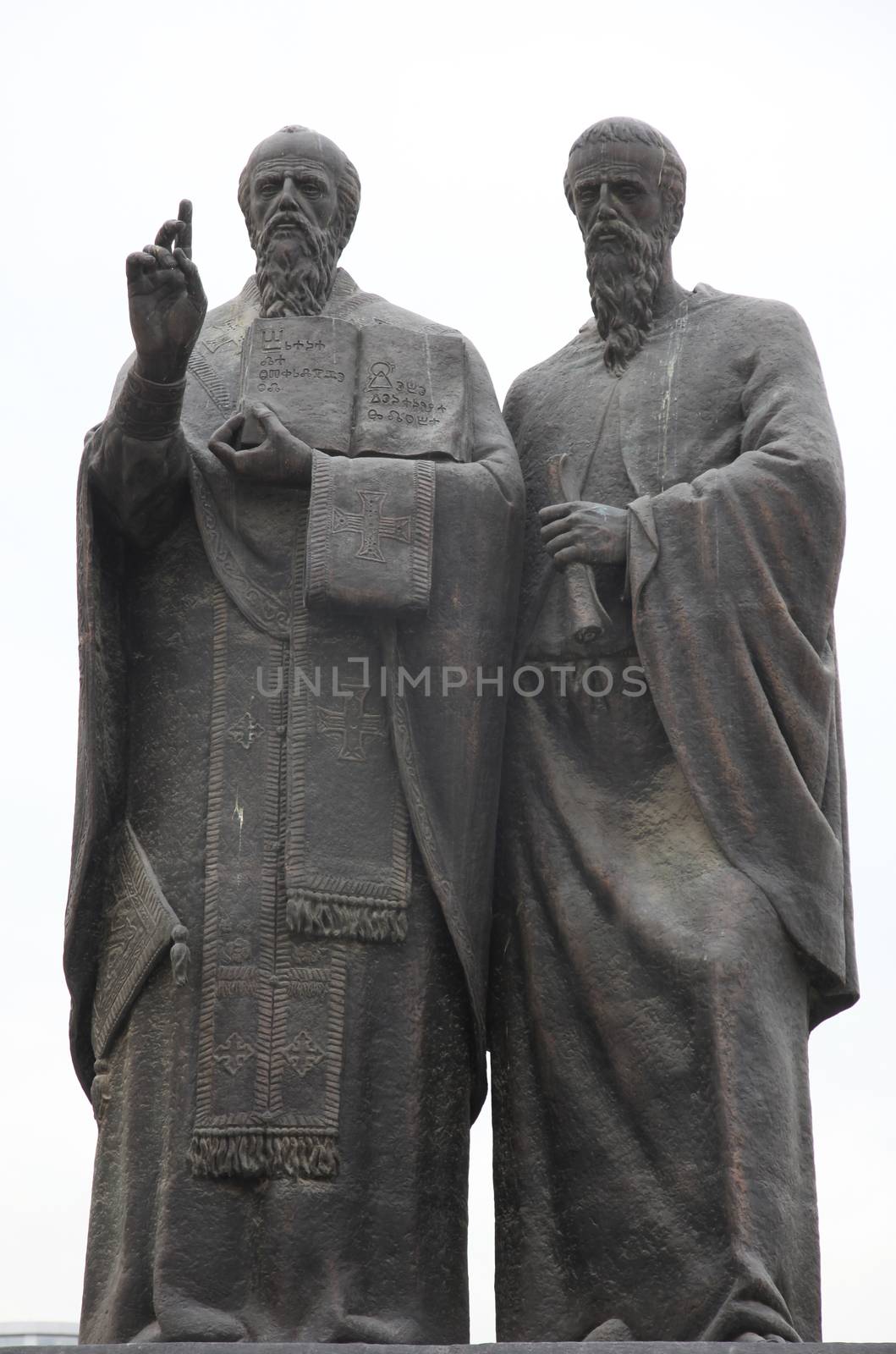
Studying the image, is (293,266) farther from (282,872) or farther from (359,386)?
(282,872)

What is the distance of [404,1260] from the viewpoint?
8156 mm

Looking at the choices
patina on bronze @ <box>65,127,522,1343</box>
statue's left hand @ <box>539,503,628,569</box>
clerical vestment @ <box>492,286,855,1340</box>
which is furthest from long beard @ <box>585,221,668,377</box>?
statue's left hand @ <box>539,503,628,569</box>

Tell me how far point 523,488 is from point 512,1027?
6.19 feet

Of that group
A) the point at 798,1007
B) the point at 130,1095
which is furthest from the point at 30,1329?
the point at 798,1007

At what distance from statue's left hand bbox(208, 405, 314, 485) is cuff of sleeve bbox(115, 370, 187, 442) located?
0.65 ft

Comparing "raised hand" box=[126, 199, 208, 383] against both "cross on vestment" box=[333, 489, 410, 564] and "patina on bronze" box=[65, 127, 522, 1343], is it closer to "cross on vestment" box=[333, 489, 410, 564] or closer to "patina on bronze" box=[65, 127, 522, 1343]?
"patina on bronze" box=[65, 127, 522, 1343]

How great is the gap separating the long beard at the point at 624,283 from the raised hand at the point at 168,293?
1615 mm

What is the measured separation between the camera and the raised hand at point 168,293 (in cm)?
844

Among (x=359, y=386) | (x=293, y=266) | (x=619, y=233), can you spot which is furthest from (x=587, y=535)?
(x=293, y=266)

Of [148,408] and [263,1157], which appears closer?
[263,1157]

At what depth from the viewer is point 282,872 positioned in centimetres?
845

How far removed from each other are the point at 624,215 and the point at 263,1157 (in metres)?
3.58

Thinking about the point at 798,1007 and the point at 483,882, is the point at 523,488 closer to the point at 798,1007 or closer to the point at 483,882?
the point at 483,882

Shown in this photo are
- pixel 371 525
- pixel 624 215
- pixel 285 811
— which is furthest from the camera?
pixel 624 215
